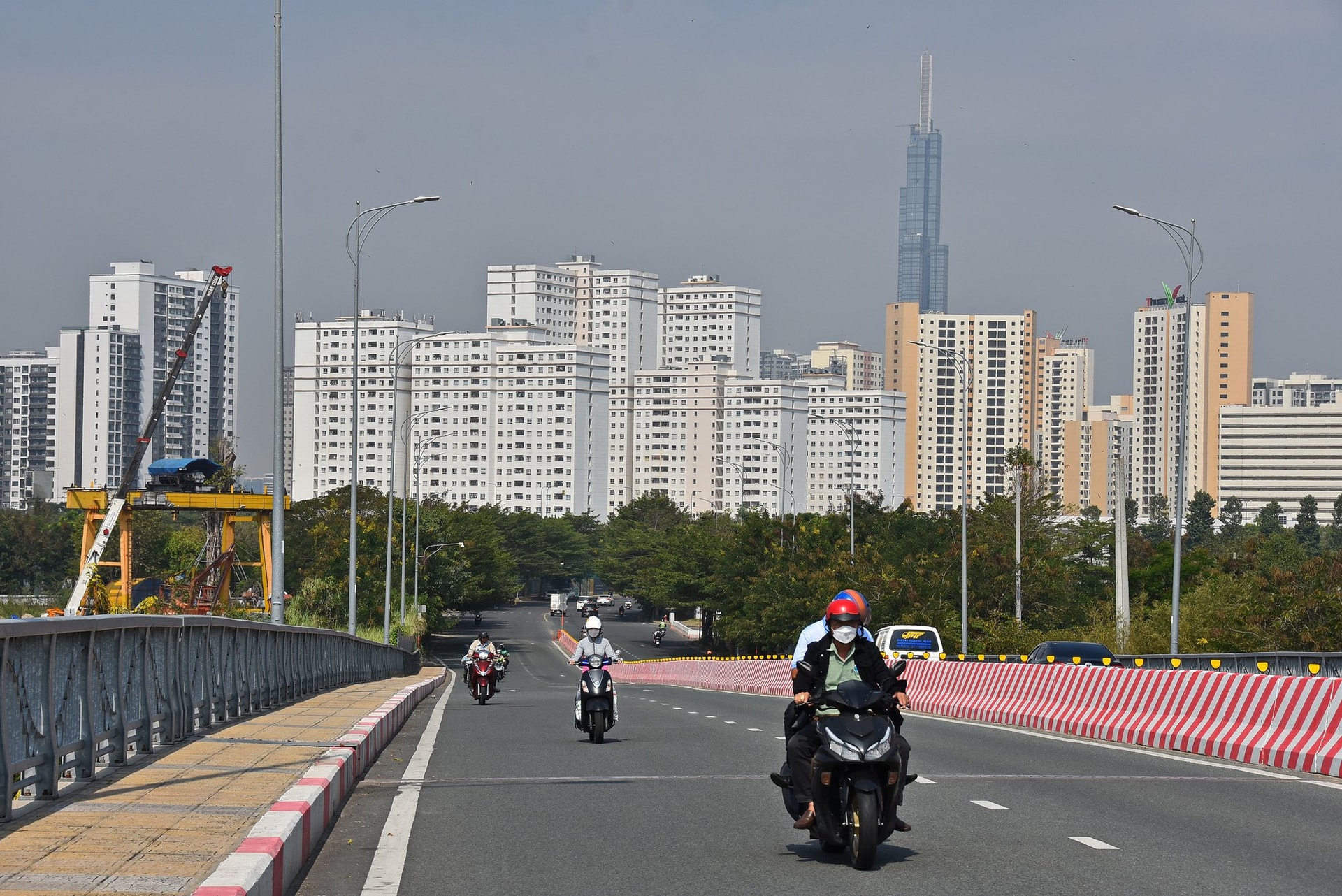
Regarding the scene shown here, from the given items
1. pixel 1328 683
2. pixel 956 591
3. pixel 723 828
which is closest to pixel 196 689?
pixel 723 828

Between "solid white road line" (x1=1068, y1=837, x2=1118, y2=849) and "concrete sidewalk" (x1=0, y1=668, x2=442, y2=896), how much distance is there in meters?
4.69

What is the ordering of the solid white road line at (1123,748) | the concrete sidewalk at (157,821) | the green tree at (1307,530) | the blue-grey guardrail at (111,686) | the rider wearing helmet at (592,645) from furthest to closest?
the green tree at (1307,530) < the rider wearing helmet at (592,645) < the solid white road line at (1123,748) < the blue-grey guardrail at (111,686) < the concrete sidewalk at (157,821)

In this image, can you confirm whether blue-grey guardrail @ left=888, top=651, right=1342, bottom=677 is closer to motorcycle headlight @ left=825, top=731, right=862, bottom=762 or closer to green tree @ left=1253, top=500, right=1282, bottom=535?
motorcycle headlight @ left=825, top=731, right=862, bottom=762

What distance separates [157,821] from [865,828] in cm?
375

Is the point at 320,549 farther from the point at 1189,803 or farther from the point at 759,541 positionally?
the point at 1189,803

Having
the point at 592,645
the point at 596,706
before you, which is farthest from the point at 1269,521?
the point at 596,706

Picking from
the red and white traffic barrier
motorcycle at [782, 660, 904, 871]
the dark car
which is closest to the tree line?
the dark car

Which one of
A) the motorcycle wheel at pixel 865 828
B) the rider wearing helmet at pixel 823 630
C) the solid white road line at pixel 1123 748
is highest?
the rider wearing helmet at pixel 823 630

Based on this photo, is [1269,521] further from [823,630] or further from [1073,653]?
[823,630]

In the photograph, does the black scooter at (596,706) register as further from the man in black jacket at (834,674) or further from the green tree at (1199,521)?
the green tree at (1199,521)

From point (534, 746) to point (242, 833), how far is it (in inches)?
357

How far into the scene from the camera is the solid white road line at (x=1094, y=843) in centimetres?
954

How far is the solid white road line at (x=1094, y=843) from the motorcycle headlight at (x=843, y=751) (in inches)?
71.3

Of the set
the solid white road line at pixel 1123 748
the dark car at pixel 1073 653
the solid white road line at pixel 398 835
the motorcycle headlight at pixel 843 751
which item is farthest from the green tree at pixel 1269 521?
the motorcycle headlight at pixel 843 751
